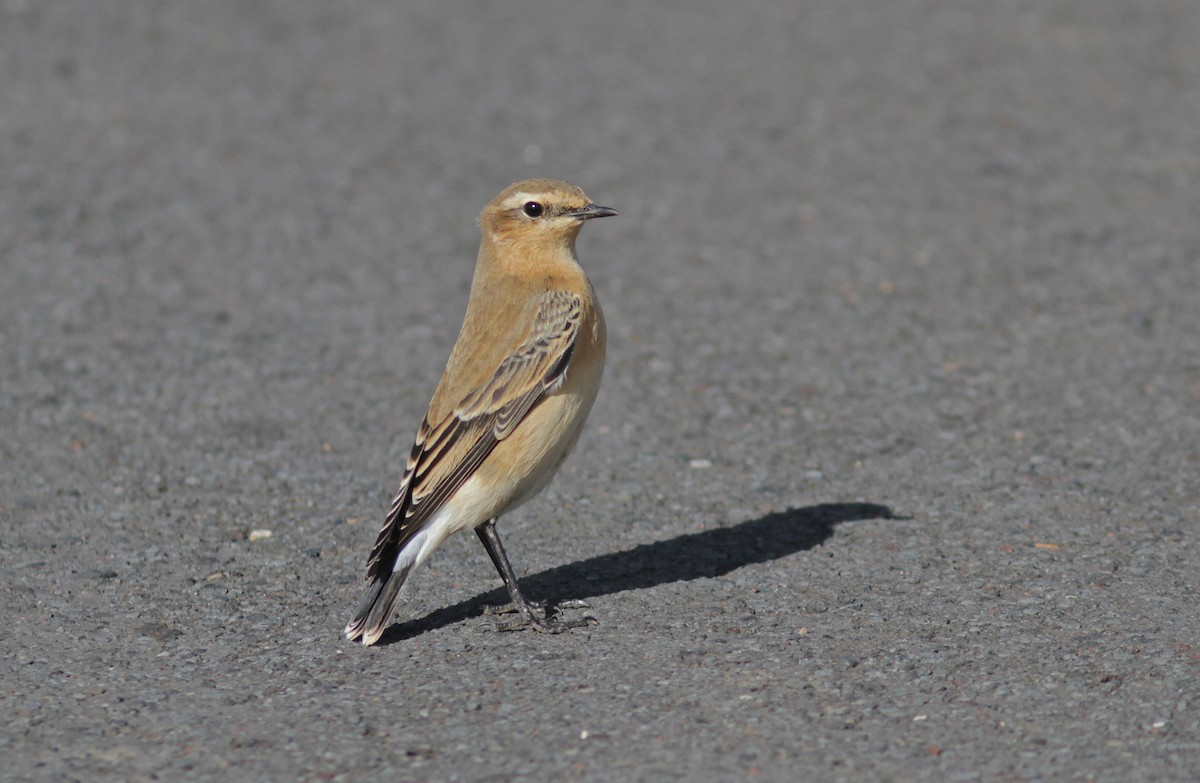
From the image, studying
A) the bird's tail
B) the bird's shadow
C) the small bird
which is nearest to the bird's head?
the small bird

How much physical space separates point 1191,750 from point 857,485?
9.72 feet

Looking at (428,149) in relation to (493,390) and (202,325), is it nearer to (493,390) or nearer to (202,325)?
(202,325)

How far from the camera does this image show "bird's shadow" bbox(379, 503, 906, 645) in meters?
6.93

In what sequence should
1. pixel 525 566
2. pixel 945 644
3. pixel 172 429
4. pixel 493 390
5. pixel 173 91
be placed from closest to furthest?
pixel 945 644 < pixel 493 390 < pixel 525 566 < pixel 172 429 < pixel 173 91

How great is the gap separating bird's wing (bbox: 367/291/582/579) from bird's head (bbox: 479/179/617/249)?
0.66 m

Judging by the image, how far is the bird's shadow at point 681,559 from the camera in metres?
6.93

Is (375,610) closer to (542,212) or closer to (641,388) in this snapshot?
(542,212)

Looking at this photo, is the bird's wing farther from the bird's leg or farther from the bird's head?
the bird's head

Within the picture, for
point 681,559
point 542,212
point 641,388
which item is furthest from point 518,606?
point 641,388

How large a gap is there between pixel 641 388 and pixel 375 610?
3.52m

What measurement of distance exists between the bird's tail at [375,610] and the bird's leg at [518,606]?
0.48 m

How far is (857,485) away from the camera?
26.5 ft

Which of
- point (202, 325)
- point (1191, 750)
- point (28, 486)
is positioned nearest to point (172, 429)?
point (28, 486)

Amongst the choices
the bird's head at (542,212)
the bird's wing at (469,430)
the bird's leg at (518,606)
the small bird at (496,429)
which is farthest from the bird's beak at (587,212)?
the bird's leg at (518,606)
